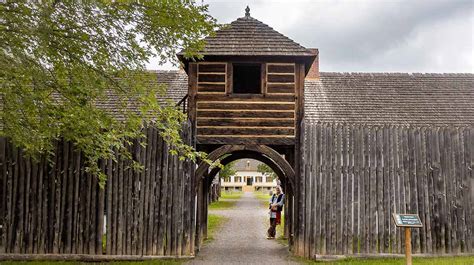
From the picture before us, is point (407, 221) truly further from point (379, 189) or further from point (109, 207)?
point (109, 207)

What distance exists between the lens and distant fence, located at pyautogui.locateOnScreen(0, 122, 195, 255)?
36.7 feet

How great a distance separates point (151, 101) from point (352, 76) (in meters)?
15.9

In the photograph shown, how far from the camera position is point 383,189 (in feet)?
37.6

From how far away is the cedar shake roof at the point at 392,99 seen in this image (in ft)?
63.7

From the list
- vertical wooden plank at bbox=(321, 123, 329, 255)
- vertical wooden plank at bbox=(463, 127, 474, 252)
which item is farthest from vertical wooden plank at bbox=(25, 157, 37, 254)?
vertical wooden plank at bbox=(463, 127, 474, 252)

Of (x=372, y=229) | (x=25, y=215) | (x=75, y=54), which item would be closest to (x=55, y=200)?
(x=25, y=215)

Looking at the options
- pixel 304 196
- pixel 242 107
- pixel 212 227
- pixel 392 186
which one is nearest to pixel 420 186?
pixel 392 186

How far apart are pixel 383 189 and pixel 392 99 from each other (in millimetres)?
10276

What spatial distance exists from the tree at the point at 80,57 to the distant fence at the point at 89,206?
1.84 m

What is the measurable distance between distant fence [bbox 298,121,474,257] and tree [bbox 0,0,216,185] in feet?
11.9

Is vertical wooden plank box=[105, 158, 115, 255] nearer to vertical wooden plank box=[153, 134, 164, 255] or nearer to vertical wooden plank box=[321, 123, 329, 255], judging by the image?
vertical wooden plank box=[153, 134, 164, 255]

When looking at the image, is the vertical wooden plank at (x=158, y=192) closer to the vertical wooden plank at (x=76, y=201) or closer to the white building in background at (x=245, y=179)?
the vertical wooden plank at (x=76, y=201)

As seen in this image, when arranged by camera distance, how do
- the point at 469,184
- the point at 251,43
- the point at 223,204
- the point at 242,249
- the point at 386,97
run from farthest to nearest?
the point at 223,204, the point at 386,97, the point at 242,249, the point at 251,43, the point at 469,184


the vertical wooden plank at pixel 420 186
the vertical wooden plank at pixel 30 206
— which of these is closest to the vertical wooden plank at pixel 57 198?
the vertical wooden plank at pixel 30 206
